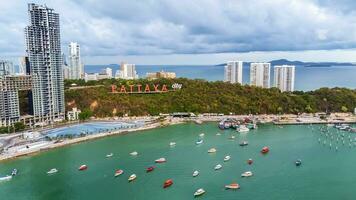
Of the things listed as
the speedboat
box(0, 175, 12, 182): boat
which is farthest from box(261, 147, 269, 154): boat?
box(0, 175, 12, 182): boat

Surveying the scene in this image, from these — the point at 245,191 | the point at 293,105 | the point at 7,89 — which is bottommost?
the point at 245,191

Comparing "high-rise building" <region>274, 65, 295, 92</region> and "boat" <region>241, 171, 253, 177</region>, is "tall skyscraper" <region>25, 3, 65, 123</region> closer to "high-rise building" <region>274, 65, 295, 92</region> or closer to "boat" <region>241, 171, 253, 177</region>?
"boat" <region>241, 171, 253, 177</region>

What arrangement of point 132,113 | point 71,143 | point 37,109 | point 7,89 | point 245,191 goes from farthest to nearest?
1. point 132,113
2. point 37,109
3. point 7,89
4. point 71,143
5. point 245,191

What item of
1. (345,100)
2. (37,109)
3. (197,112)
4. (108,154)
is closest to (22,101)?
(37,109)

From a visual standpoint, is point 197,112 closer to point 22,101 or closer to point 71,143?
point 71,143

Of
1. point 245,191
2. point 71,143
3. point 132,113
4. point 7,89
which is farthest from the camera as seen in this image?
point 132,113

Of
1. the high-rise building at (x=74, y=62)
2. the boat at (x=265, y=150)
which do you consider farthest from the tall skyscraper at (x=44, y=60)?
the high-rise building at (x=74, y=62)

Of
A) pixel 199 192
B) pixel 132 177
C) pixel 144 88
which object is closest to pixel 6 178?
pixel 132 177

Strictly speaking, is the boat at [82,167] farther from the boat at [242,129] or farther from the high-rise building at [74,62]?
the high-rise building at [74,62]
